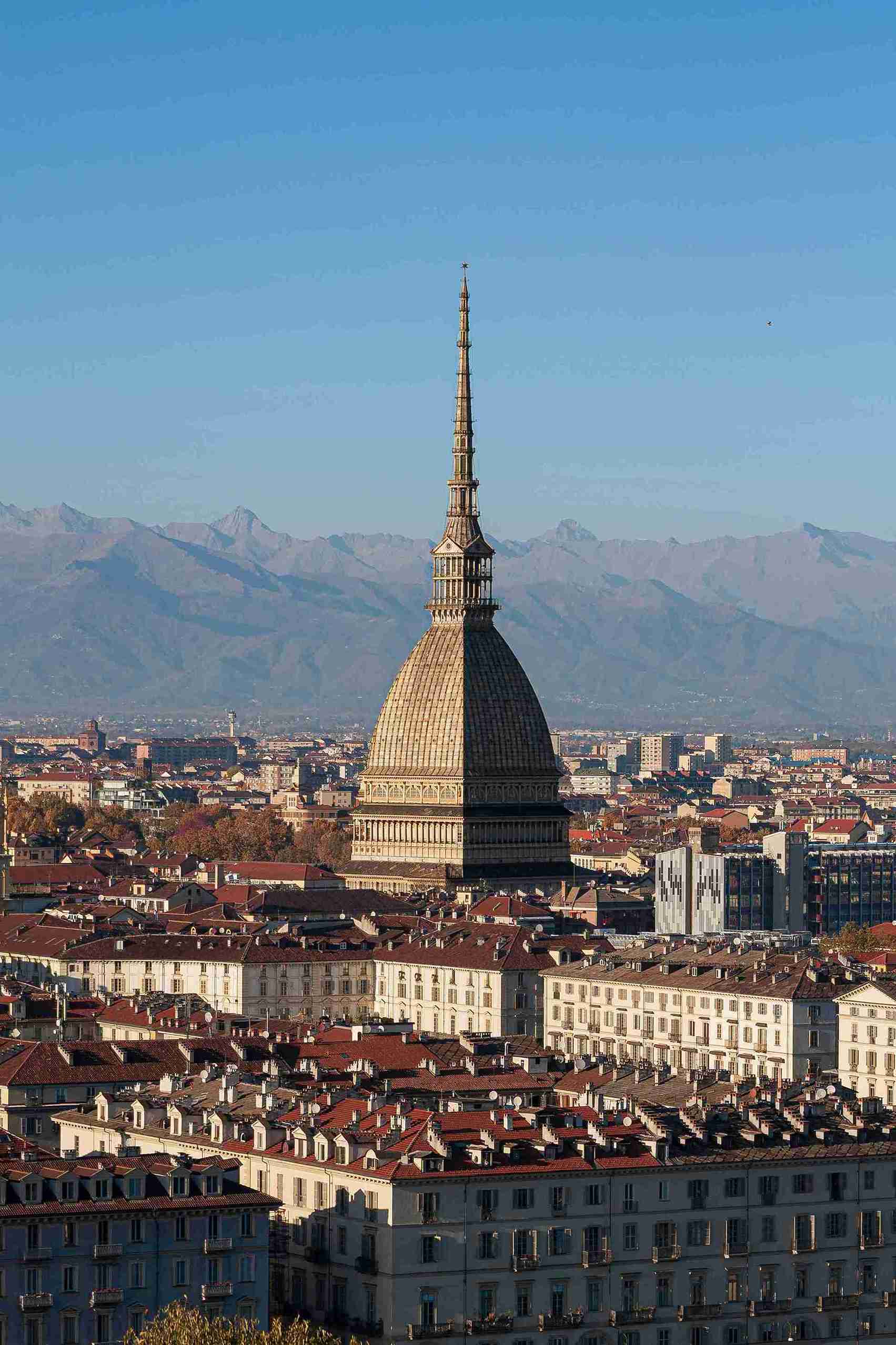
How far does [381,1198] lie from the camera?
6544 cm

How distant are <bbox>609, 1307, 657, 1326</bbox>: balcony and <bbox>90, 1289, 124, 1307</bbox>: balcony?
32.4 ft

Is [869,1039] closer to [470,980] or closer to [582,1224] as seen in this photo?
[470,980]

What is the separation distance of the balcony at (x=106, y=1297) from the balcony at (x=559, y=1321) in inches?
330

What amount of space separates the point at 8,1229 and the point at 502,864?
131777mm

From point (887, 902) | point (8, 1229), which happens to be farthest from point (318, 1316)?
point (887, 902)

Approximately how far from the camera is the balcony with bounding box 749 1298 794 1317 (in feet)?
225

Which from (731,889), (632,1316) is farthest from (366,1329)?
(731,889)

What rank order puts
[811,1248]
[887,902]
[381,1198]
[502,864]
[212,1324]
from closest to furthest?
[212,1324] → [381,1198] → [811,1248] → [887,902] → [502,864]

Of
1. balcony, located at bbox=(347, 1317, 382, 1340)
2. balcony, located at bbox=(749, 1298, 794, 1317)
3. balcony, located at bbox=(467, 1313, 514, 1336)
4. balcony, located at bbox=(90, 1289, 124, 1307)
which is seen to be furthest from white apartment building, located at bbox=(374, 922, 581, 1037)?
balcony, located at bbox=(90, 1289, 124, 1307)

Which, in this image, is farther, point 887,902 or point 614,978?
point 887,902

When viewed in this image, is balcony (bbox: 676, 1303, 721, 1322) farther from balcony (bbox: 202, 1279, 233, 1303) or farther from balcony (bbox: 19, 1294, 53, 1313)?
balcony (bbox: 19, 1294, 53, 1313)

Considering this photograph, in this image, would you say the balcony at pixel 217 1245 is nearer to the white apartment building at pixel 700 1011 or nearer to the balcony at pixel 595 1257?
the balcony at pixel 595 1257

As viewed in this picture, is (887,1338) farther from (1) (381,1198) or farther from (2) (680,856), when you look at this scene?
(2) (680,856)

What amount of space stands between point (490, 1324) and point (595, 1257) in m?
2.69
